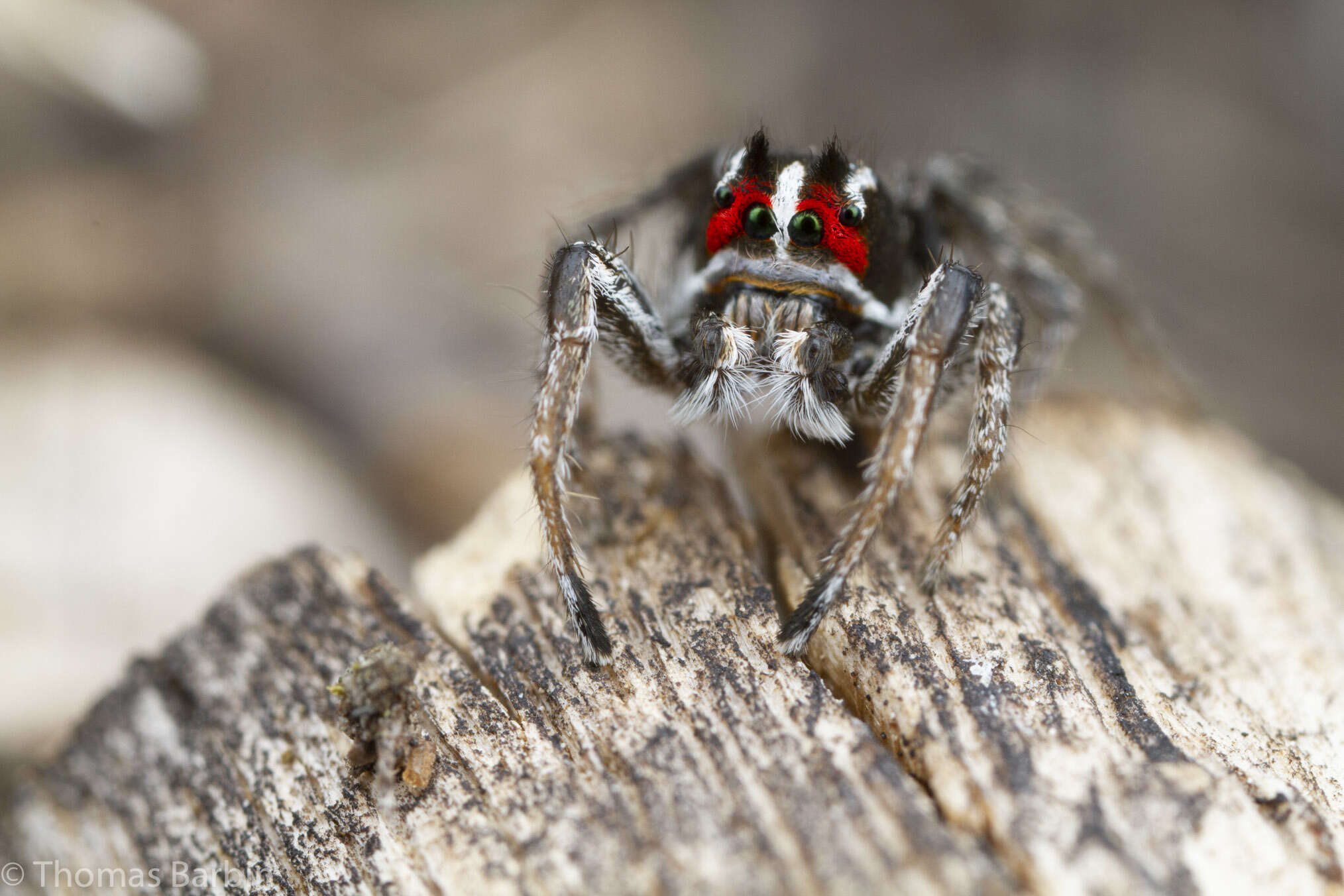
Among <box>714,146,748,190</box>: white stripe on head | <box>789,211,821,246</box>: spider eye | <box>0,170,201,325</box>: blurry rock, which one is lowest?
→ <box>789,211,821,246</box>: spider eye

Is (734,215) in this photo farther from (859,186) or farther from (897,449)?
(897,449)

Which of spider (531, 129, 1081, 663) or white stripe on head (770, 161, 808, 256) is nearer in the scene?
spider (531, 129, 1081, 663)

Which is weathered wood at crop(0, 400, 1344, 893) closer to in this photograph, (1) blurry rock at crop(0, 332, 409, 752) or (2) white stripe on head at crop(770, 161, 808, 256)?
(2) white stripe on head at crop(770, 161, 808, 256)

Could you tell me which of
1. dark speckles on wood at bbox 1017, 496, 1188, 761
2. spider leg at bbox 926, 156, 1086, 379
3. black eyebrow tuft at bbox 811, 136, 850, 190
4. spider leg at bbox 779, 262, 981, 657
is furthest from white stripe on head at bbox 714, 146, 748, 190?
dark speckles on wood at bbox 1017, 496, 1188, 761

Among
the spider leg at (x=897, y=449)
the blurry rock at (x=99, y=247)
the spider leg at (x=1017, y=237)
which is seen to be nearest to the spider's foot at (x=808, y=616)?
the spider leg at (x=897, y=449)

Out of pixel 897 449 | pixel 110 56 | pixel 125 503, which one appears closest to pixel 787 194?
pixel 897 449

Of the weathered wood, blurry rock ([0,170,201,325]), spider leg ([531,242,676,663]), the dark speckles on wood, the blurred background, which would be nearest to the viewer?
the weathered wood
